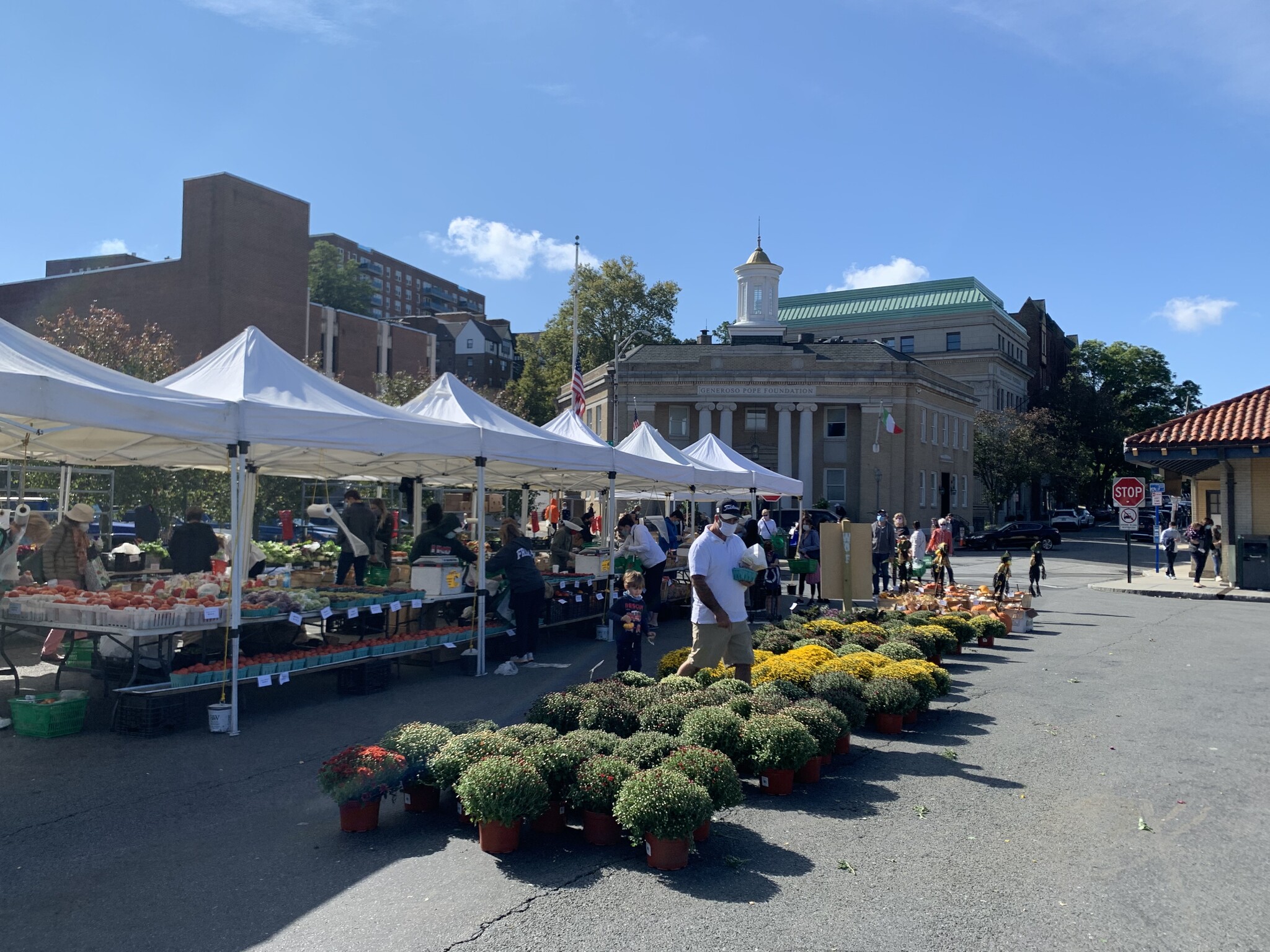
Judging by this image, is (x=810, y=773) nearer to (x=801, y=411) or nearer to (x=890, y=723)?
→ (x=890, y=723)

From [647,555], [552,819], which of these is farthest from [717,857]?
[647,555]

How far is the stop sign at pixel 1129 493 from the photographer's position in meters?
24.8

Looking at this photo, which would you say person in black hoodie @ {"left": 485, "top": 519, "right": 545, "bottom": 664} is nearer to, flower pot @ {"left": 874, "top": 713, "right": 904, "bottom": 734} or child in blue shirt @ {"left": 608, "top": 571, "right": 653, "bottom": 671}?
child in blue shirt @ {"left": 608, "top": 571, "right": 653, "bottom": 671}

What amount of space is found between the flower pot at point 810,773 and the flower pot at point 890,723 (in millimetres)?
1792

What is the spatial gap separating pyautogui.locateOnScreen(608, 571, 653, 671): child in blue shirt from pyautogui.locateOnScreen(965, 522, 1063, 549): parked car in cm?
4048

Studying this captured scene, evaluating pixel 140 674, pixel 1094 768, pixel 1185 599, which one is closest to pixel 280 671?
pixel 140 674

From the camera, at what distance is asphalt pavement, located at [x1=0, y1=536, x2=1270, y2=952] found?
464 cm

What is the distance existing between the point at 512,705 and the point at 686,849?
461cm

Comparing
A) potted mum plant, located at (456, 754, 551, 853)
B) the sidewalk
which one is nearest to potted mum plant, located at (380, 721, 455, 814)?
potted mum plant, located at (456, 754, 551, 853)

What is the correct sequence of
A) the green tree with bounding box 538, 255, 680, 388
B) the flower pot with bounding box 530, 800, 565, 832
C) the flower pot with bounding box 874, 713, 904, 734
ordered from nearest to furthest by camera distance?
the flower pot with bounding box 530, 800, 565, 832
the flower pot with bounding box 874, 713, 904, 734
the green tree with bounding box 538, 255, 680, 388

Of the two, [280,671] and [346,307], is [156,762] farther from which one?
[346,307]

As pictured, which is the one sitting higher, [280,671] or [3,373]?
[3,373]

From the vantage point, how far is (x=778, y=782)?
22.7ft

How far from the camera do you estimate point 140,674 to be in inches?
379
